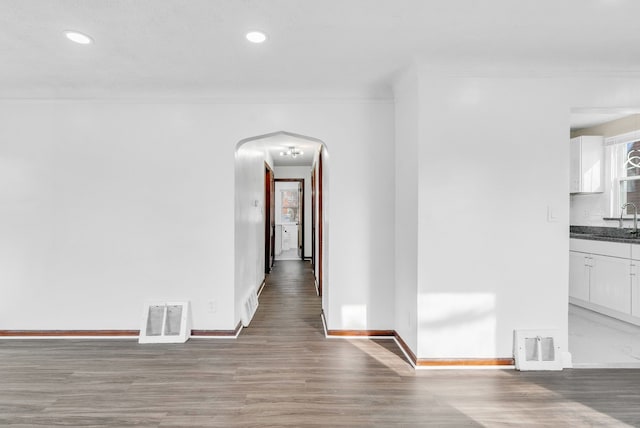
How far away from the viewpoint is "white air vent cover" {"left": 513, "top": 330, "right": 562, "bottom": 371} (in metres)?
2.75

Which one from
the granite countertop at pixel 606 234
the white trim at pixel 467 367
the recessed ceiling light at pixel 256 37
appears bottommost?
the white trim at pixel 467 367

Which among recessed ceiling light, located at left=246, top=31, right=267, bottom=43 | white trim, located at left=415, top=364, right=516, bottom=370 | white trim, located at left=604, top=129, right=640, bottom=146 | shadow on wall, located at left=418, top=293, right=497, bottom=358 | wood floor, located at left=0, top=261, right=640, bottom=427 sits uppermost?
recessed ceiling light, located at left=246, top=31, right=267, bottom=43

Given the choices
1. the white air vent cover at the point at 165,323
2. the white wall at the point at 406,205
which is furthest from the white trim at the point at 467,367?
the white air vent cover at the point at 165,323

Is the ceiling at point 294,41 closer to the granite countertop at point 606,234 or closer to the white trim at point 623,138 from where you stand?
the granite countertop at point 606,234

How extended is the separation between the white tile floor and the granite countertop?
92 cm

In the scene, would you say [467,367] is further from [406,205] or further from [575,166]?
[575,166]

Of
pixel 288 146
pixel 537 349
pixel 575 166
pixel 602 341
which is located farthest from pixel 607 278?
pixel 288 146

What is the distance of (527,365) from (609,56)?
96.1 inches

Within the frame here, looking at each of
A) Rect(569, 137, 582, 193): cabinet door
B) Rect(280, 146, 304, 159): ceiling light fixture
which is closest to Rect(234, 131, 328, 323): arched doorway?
Rect(280, 146, 304, 159): ceiling light fixture

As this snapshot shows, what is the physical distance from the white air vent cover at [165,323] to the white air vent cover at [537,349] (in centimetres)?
298

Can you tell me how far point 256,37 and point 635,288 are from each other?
4.52 metres

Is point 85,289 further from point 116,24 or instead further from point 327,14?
point 327,14

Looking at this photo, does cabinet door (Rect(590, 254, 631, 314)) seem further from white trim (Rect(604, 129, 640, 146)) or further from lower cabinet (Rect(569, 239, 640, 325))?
white trim (Rect(604, 129, 640, 146))

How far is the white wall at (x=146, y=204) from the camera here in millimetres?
3441
